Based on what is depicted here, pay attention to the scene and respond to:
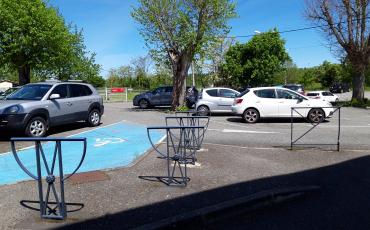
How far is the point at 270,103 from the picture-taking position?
16.7m

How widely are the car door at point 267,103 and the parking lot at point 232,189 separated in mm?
6261

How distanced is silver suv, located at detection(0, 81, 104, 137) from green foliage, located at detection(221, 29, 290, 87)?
1163 inches

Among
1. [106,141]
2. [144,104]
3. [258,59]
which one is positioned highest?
[258,59]

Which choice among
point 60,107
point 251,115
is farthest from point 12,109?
point 251,115

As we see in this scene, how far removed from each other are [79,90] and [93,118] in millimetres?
1297

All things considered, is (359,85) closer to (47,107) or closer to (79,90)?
(79,90)

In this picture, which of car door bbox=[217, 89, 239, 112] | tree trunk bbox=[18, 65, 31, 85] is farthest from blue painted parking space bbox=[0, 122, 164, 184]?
tree trunk bbox=[18, 65, 31, 85]

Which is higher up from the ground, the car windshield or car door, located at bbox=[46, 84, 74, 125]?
the car windshield

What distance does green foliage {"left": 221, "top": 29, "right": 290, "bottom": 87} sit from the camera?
4216 centimetres

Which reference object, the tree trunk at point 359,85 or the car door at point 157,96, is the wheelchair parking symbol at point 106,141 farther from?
the tree trunk at point 359,85

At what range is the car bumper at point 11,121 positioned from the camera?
11.3m

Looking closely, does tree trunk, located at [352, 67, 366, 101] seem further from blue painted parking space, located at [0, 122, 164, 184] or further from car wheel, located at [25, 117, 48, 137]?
car wheel, located at [25, 117, 48, 137]

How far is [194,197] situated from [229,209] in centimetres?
71

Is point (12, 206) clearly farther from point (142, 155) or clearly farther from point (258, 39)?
point (258, 39)
